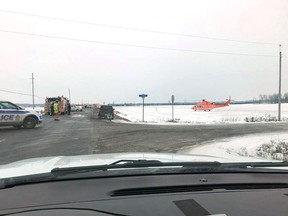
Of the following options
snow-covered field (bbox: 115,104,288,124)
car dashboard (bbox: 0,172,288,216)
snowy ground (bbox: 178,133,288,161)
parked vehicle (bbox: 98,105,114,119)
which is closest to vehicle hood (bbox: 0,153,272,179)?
car dashboard (bbox: 0,172,288,216)

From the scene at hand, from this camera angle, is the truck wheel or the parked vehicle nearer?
the truck wheel

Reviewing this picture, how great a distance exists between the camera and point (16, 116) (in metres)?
21.4

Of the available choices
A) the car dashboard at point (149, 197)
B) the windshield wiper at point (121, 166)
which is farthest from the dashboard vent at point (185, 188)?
the windshield wiper at point (121, 166)

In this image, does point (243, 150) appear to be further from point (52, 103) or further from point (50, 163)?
point (52, 103)

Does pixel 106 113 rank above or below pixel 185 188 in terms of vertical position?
below

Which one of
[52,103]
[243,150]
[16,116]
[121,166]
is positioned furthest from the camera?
[52,103]

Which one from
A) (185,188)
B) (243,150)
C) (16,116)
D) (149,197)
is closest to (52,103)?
(16,116)

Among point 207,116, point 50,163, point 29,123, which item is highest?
point 50,163

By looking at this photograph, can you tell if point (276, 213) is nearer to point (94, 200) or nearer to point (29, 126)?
point (94, 200)

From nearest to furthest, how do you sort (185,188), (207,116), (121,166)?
(185,188) → (121,166) → (207,116)

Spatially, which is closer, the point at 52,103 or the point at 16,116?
the point at 16,116

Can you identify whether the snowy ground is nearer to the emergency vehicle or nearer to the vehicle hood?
the vehicle hood

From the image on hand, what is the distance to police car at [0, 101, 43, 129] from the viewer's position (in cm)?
2084

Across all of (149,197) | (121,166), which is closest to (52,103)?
(121,166)
